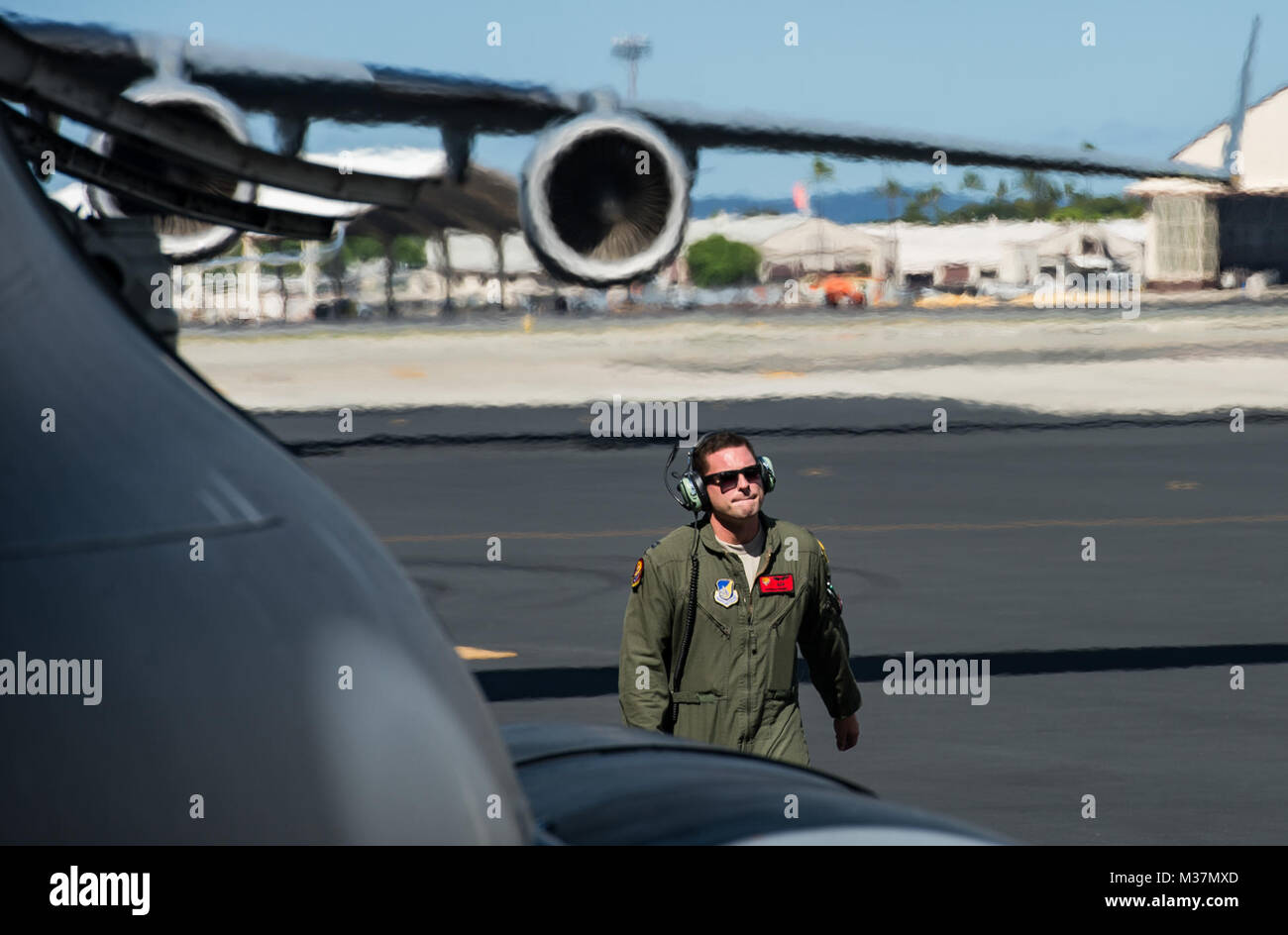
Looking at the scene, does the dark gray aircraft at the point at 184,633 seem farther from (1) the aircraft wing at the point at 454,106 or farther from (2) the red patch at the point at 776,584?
(1) the aircraft wing at the point at 454,106

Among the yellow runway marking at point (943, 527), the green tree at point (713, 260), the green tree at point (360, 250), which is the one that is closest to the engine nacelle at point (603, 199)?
the yellow runway marking at point (943, 527)

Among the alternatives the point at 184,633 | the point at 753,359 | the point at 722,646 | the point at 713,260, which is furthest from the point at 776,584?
the point at 713,260

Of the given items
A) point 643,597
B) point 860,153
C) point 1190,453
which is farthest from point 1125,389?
point 643,597

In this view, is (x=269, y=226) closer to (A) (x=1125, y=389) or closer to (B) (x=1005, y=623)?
(B) (x=1005, y=623)

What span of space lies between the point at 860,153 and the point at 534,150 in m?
7.78

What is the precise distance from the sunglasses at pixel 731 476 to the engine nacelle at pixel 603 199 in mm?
16120

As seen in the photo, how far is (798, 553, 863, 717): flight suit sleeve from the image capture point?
6094mm

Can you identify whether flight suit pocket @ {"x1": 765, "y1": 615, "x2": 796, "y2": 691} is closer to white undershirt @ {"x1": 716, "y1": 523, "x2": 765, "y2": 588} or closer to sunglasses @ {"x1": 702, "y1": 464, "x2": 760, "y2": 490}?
white undershirt @ {"x1": 716, "y1": 523, "x2": 765, "y2": 588}

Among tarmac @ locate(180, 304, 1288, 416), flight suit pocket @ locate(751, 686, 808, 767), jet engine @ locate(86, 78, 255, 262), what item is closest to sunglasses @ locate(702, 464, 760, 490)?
flight suit pocket @ locate(751, 686, 808, 767)

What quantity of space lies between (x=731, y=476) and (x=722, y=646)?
51 cm

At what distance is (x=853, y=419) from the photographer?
29.2 meters

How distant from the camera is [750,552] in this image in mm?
6070

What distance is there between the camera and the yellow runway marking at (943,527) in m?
16.3

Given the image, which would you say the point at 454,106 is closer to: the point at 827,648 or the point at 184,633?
the point at 827,648
